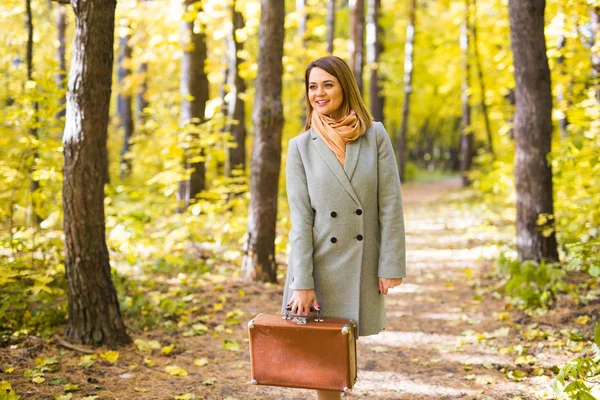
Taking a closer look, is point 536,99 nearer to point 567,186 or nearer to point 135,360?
point 567,186

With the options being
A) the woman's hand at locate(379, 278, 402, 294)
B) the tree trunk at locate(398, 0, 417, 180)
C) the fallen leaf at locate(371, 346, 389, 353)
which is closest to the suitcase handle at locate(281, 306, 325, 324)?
the woman's hand at locate(379, 278, 402, 294)

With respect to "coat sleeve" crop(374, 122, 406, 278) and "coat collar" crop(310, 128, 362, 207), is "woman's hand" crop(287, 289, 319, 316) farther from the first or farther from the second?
"coat collar" crop(310, 128, 362, 207)

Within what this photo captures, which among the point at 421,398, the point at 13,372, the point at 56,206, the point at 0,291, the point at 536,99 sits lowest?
the point at 421,398

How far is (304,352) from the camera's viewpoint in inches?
106

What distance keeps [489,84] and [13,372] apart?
1487 centimetres

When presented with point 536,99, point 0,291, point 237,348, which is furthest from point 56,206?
point 536,99

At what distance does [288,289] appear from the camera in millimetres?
2938

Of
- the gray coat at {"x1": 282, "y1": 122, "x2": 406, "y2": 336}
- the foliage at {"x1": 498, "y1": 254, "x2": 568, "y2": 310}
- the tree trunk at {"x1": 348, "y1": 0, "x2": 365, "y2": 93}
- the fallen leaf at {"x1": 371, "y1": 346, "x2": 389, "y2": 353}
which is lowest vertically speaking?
the fallen leaf at {"x1": 371, "y1": 346, "x2": 389, "y2": 353}

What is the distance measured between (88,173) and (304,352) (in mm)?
2634

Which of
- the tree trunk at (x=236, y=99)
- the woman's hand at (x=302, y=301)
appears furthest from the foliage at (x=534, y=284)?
the tree trunk at (x=236, y=99)

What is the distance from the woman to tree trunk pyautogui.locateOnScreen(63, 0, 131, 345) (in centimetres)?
224

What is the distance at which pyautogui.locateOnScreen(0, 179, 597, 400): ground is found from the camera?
390 cm

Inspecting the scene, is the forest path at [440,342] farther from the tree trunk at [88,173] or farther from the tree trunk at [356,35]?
the tree trunk at [356,35]

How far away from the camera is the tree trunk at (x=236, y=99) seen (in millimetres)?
9367
